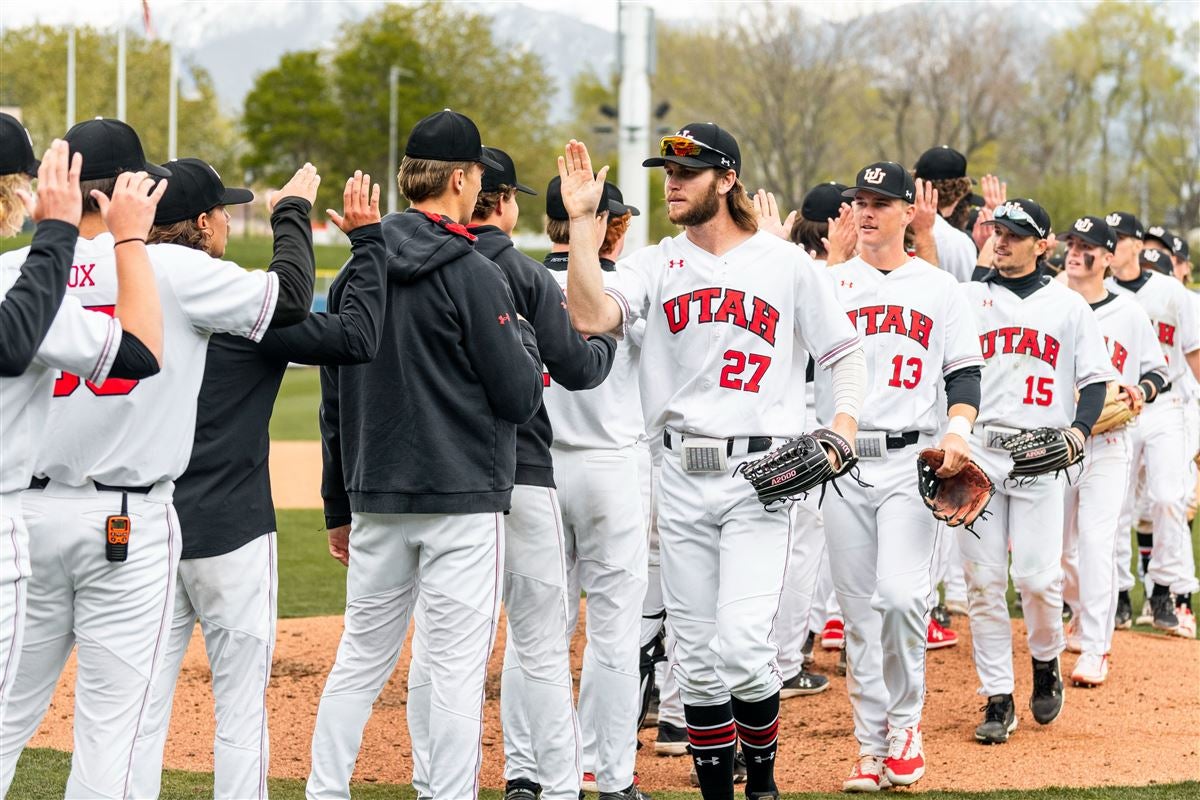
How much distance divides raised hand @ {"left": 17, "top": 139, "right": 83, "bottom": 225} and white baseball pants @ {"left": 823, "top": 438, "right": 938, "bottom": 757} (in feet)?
10.8

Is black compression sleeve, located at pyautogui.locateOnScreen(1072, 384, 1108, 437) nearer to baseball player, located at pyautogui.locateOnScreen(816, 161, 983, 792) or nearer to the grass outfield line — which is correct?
baseball player, located at pyautogui.locateOnScreen(816, 161, 983, 792)

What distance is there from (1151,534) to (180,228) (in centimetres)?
778

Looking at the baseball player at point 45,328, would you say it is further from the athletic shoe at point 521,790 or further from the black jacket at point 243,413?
the athletic shoe at point 521,790

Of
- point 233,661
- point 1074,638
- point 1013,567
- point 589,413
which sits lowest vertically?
point 1074,638

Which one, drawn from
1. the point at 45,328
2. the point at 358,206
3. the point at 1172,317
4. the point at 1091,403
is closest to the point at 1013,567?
the point at 1091,403

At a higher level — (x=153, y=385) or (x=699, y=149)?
(x=699, y=149)

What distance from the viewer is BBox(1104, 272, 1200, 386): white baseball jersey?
8.42 meters

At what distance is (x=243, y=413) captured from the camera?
3.80m

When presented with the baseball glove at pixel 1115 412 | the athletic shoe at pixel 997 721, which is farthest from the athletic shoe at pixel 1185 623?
the athletic shoe at pixel 997 721

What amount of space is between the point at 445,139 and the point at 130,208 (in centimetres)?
120

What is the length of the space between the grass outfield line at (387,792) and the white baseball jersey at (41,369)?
85.9 inches

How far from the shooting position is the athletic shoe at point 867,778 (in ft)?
16.8

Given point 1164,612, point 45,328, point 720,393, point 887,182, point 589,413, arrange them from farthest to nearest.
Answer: point 1164,612 < point 887,182 < point 589,413 < point 720,393 < point 45,328

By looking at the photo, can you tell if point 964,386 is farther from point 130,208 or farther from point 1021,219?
point 130,208
